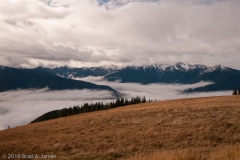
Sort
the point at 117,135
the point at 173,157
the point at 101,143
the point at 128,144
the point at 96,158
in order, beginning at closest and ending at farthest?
1. the point at 173,157
2. the point at 96,158
3. the point at 128,144
4. the point at 101,143
5. the point at 117,135

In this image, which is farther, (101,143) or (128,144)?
(101,143)

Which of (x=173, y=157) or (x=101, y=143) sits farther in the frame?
(x=101, y=143)

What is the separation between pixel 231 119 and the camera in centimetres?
2539

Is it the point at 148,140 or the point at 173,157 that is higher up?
the point at 173,157

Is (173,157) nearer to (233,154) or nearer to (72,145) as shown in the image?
(233,154)

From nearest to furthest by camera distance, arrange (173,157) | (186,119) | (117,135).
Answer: (173,157), (117,135), (186,119)

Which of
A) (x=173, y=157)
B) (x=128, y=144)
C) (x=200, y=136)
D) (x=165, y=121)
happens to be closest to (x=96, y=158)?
(x=128, y=144)

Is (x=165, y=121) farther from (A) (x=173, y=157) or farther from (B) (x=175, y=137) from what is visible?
(A) (x=173, y=157)

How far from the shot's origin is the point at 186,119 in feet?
91.6

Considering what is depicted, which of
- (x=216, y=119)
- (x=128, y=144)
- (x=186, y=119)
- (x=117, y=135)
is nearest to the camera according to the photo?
(x=128, y=144)

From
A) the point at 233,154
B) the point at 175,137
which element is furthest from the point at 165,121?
the point at 233,154

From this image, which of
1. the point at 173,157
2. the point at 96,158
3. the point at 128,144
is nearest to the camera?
the point at 173,157

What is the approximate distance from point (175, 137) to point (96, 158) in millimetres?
8478

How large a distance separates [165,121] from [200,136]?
868cm
